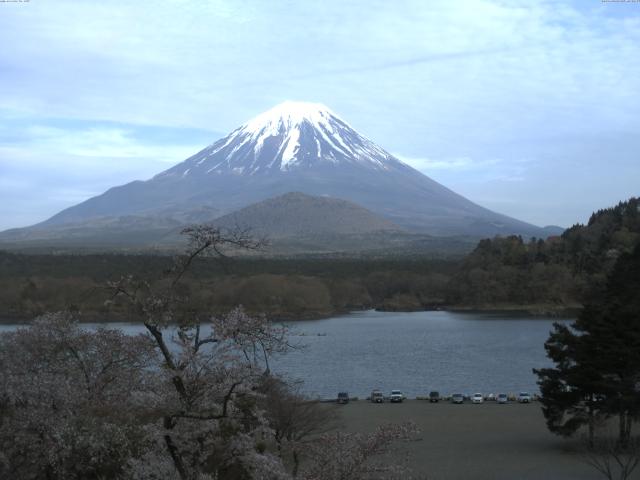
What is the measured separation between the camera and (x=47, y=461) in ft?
17.2

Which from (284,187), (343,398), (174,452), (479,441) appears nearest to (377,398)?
(343,398)

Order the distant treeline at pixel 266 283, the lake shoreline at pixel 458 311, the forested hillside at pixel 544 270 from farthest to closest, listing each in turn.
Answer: the forested hillside at pixel 544 270 < the distant treeline at pixel 266 283 < the lake shoreline at pixel 458 311

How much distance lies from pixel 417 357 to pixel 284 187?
111391mm

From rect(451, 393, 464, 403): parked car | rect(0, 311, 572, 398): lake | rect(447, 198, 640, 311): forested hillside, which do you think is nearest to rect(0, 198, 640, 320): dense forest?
rect(447, 198, 640, 311): forested hillside

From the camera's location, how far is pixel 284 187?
452 feet

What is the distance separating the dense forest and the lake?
5.47m

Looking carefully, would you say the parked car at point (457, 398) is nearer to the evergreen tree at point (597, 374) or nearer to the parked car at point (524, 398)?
the parked car at point (524, 398)

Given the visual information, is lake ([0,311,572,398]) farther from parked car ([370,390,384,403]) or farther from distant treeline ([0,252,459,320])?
distant treeline ([0,252,459,320])

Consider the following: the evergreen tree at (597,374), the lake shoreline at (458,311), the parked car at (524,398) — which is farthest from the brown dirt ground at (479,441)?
the lake shoreline at (458,311)

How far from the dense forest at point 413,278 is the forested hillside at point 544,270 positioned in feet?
0.20

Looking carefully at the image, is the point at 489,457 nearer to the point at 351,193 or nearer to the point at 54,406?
the point at 54,406

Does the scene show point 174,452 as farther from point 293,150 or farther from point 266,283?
point 293,150

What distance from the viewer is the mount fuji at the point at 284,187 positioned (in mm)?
125875

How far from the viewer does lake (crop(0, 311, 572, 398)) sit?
2194 centimetres
